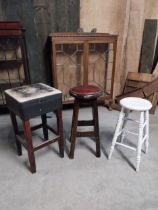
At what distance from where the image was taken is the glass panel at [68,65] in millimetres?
2418

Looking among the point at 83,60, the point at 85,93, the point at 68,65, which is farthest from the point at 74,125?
the point at 68,65

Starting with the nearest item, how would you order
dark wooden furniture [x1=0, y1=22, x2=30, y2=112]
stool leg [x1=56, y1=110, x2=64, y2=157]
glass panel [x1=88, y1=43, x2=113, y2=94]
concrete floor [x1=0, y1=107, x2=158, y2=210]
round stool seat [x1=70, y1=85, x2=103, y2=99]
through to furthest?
concrete floor [x1=0, y1=107, x2=158, y2=210], round stool seat [x1=70, y1=85, x2=103, y2=99], stool leg [x1=56, y1=110, x2=64, y2=157], dark wooden furniture [x1=0, y1=22, x2=30, y2=112], glass panel [x1=88, y1=43, x2=113, y2=94]

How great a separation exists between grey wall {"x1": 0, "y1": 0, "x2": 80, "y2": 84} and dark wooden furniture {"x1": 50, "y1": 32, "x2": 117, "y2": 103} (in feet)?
0.87

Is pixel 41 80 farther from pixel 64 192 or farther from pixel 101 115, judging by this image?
pixel 64 192

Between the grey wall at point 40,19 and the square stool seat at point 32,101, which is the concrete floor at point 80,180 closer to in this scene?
the square stool seat at point 32,101

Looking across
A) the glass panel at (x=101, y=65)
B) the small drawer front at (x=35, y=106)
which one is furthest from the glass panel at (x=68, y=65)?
the small drawer front at (x=35, y=106)

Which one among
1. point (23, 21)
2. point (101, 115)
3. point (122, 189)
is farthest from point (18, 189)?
point (23, 21)

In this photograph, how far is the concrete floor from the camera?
1.35 m

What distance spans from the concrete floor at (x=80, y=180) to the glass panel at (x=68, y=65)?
0.95 m

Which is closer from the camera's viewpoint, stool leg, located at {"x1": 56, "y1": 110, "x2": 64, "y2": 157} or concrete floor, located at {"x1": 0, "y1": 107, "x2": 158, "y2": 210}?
concrete floor, located at {"x1": 0, "y1": 107, "x2": 158, "y2": 210}

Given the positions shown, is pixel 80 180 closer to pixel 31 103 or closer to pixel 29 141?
pixel 29 141

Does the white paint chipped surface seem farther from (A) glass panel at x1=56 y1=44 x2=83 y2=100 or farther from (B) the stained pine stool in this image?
(A) glass panel at x1=56 y1=44 x2=83 y2=100

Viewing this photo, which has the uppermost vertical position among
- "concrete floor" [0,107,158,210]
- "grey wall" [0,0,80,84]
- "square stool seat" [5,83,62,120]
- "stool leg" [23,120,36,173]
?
"grey wall" [0,0,80,84]

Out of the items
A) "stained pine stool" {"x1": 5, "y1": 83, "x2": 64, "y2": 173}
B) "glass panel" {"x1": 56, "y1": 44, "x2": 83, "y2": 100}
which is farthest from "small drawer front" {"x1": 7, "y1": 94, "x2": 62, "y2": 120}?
"glass panel" {"x1": 56, "y1": 44, "x2": 83, "y2": 100}
